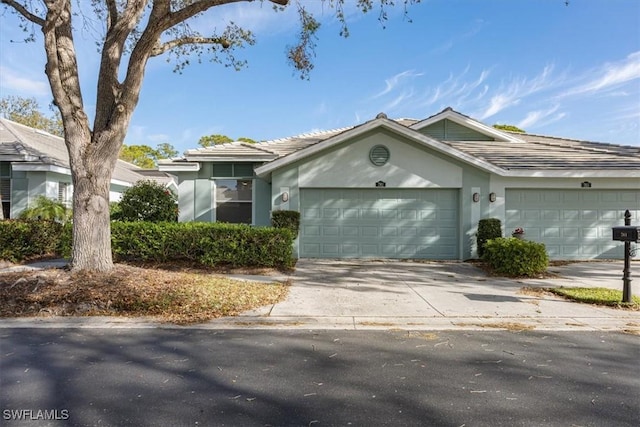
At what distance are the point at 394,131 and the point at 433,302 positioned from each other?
21.3 feet

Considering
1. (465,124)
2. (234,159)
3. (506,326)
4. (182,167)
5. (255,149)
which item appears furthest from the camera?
(465,124)

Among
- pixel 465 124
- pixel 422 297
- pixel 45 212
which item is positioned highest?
pixel 465 124

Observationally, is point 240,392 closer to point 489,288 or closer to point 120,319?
point 120,319

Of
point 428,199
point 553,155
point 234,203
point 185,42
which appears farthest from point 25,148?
point 553,155

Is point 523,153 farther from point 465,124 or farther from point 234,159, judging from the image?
point 234,159

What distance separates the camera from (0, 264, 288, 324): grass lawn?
19.2 feet

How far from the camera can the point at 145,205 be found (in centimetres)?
1152

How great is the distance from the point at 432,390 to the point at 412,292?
4.21m

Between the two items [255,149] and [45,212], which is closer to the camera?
[45,212]

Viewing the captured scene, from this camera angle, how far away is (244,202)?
1330 centimetres

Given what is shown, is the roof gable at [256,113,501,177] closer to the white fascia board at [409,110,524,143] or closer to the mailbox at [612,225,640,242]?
the white fascia board at [409,110,524,143]

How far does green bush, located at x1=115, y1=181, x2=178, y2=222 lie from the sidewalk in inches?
188

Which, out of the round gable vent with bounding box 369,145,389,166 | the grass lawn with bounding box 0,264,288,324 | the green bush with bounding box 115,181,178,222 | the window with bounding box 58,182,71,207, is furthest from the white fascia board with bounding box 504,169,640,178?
the window with bounding box 58,182,71,207

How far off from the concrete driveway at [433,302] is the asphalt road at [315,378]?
52 centimetres
